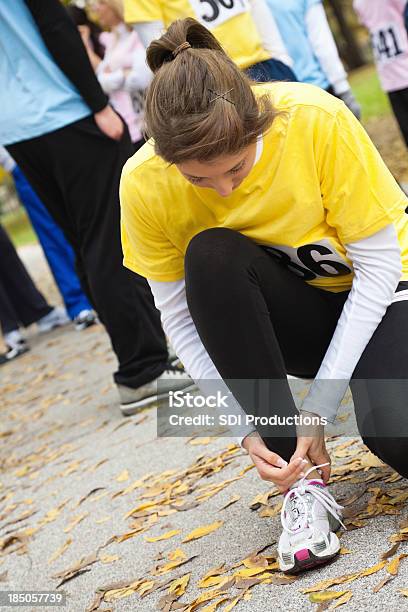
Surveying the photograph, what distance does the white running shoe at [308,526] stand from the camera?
2.36 meters

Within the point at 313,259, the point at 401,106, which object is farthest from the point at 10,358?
the point at 313,259

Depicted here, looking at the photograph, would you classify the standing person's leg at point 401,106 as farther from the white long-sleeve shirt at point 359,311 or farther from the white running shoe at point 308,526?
the white running shoe at point 308,526

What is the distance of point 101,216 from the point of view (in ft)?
14.0

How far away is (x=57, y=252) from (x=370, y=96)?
13947 millimetres

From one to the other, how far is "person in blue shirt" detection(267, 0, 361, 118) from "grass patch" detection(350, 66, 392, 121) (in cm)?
1110

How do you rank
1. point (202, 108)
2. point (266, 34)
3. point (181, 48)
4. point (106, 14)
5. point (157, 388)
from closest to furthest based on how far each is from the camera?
point (202, 108) → point (181, 48) → point (157, 388) → point (266, 34) → point (106, 14)

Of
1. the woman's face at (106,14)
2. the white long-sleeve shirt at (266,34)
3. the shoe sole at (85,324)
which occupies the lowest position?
the shoe sole at (85,324)

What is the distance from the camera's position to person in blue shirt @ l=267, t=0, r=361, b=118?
5.75m

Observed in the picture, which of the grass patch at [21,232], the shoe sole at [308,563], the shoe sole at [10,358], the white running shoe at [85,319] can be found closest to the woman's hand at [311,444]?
the shoe sole at [308,563]

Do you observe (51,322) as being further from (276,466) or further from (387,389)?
(387,389)

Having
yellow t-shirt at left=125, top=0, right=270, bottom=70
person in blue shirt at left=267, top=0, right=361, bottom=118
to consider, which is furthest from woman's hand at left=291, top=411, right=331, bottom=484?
person in blue shirt at left=267, top=0, right=361, bottom=118

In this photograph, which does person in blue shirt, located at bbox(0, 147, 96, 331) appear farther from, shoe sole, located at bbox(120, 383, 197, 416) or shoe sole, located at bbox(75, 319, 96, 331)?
shoe sole, located at bbox(120, 383, 197, 416)

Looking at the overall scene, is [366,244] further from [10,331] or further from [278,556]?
[10,331]

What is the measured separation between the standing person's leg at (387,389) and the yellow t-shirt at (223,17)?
90.8 inches
